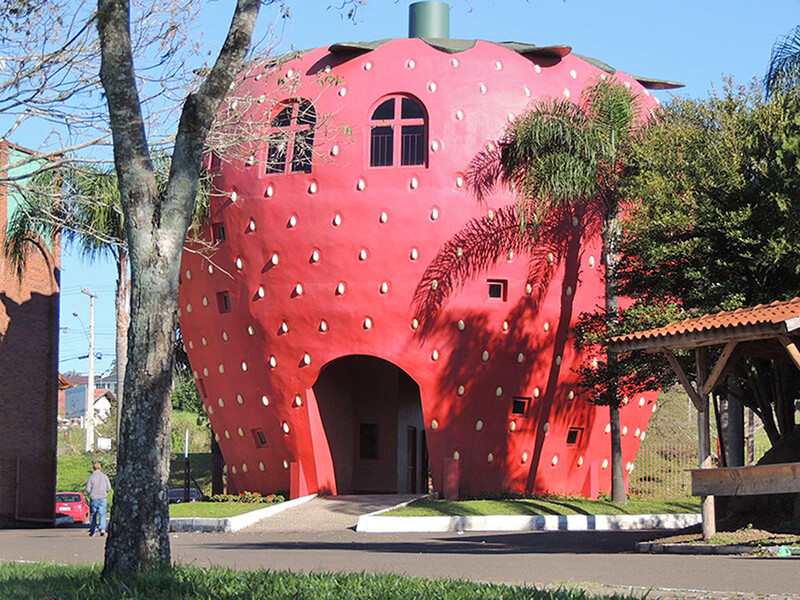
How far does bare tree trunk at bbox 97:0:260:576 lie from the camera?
9273 millimetres

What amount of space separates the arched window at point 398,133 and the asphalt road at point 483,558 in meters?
8.55

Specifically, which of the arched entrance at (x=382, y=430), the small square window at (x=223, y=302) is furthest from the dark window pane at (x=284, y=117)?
the arched entrance at (x=382, y=430)

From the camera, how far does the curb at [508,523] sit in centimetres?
2169

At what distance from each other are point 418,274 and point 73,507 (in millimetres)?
14848

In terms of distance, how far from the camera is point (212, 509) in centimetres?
2539

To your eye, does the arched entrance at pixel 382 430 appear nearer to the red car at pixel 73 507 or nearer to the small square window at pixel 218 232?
the small square window at pixel 218 232

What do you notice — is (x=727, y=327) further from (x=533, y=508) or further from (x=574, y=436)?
(x=574, y=436)

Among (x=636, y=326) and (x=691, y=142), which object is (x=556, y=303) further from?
(x=691, y=142)

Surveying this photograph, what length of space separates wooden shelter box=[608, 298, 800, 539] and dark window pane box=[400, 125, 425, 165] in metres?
11.3

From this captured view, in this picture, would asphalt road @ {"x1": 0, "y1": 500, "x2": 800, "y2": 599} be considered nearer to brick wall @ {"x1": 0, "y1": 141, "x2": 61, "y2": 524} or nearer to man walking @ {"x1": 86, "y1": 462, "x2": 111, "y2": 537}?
man walking @ {"x1": 86, "y1": 462, "x2": 111, "y2": 537}

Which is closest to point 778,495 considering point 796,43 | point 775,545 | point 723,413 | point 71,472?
point 775,545

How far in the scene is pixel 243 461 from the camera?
94.0 feet

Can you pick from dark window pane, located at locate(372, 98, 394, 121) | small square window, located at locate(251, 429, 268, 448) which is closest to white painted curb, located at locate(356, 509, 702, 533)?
small square window, located at locate(251, 429, 268, 448)

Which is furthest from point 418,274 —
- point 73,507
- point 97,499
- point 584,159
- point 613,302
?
point 73,507
